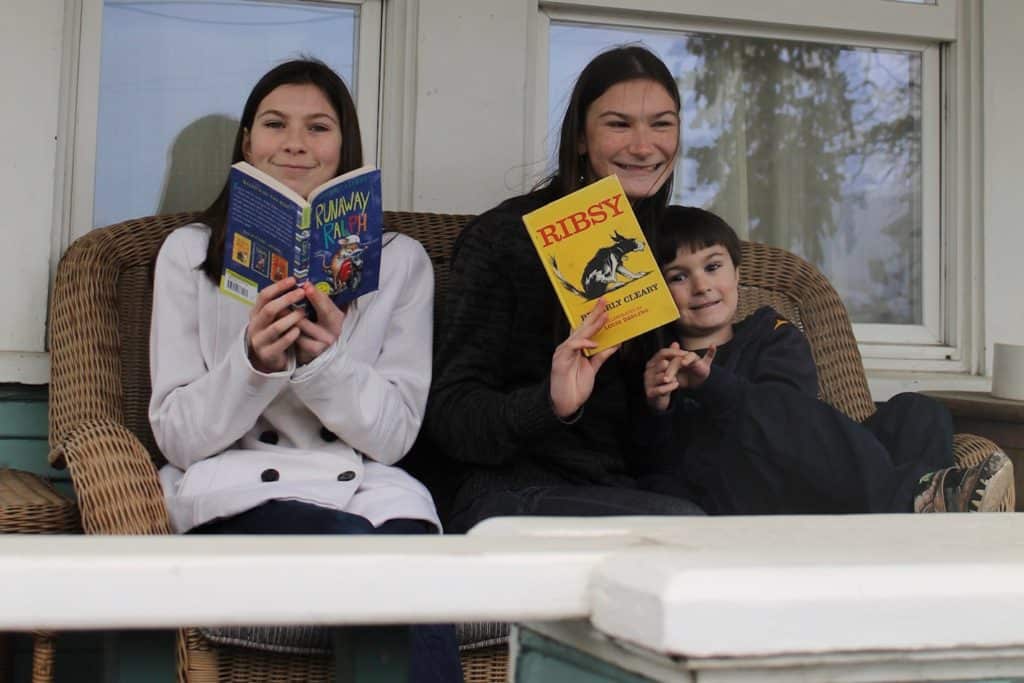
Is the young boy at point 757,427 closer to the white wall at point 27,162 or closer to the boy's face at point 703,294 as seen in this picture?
the boy's face at point 703,294

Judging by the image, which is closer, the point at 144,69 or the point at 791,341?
the point at 791,341

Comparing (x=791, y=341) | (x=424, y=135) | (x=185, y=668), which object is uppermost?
(x=424, y=135)

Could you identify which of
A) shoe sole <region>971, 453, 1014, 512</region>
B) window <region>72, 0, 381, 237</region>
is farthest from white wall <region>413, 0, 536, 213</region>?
shoe sole <region>971, 453, 1014, 512</region>

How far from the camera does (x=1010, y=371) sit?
256 centimetres

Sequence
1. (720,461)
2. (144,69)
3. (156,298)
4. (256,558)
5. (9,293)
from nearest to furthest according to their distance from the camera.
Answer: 1. (256,558)
2. (720,461)
3. (156,298)
4. (9,293)
5. (144,69)

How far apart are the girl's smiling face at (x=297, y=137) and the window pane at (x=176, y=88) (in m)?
0.52

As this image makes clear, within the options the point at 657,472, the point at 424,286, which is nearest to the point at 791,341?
the point at 657,472

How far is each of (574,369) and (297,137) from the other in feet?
2.33

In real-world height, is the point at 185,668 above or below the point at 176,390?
below

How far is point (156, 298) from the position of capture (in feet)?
6.66

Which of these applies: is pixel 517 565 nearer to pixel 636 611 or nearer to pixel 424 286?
pixel 636 611

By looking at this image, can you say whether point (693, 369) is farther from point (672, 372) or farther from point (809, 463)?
point (809, 463)

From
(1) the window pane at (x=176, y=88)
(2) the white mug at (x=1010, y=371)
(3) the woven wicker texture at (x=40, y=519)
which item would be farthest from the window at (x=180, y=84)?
(2) the white mug at (x=1010, y=371)

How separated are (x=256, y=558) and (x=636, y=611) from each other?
165mm
